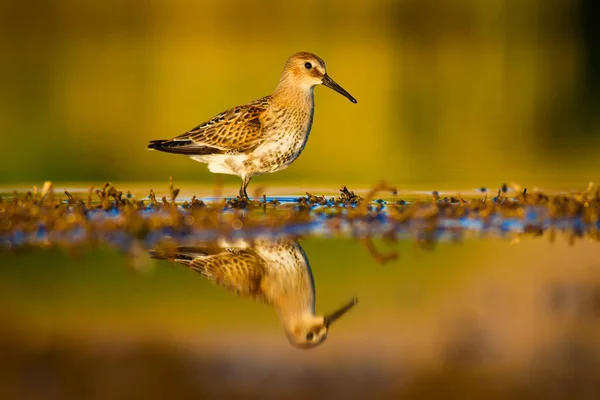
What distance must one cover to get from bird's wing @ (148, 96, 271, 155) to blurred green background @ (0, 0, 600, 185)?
2.94 meters

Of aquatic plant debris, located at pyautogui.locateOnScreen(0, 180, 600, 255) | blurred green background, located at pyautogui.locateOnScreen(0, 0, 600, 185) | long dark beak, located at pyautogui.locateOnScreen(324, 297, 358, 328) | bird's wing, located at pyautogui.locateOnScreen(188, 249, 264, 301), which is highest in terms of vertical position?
blurred green background, located at pyautogui.locateOnScreen(0, 0, 600, 185)

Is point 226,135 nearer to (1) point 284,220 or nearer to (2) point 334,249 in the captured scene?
(1) point 284,220

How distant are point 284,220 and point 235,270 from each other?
2140 millimetres

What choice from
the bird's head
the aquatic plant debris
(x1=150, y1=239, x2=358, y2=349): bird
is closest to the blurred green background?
the aquatic plant debris

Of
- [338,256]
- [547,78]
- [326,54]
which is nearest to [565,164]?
[338,256]

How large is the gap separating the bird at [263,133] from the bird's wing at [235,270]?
3.69m

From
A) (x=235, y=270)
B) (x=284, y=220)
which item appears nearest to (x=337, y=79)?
(x=284, y=220)

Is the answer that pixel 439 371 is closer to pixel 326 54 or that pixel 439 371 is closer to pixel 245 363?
pixel 245 363

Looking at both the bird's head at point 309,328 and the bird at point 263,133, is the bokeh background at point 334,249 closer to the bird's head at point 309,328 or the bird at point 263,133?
the bird's head at point 309,328

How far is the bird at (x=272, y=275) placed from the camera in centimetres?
663

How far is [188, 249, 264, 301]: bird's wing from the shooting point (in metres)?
7.71

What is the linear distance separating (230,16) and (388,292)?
54192 mm

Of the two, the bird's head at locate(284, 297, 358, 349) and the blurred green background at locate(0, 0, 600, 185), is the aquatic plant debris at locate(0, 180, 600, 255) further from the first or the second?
the blurred green background at locate(0, 0, 600, 185)

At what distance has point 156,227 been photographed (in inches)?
384
